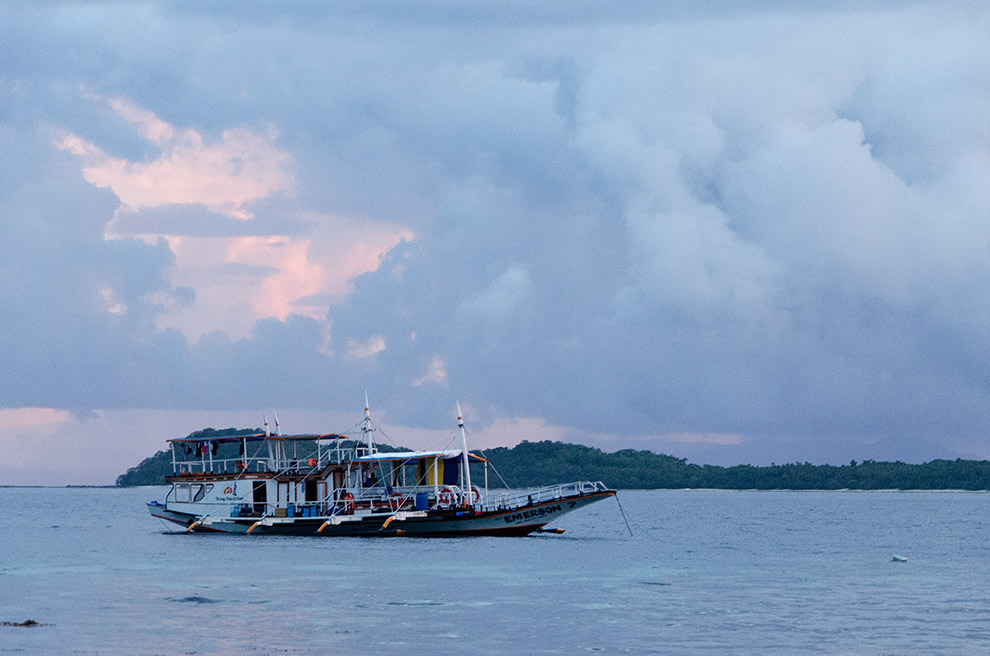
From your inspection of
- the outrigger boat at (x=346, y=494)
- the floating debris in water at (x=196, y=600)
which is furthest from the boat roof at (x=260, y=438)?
the floating debris in water at (x=196, y=600)

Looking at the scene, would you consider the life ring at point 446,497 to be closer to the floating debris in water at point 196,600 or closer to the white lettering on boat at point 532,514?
the white lettering on boat at point 532,514

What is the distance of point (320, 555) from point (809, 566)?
26878 millimetres

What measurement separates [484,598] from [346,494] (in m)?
33.1

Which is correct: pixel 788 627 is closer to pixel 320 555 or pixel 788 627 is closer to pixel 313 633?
pixel 313 633

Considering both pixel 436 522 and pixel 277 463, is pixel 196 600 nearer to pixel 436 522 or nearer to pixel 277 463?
pixel 436 522

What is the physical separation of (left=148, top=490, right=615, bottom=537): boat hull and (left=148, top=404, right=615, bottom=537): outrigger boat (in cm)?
6

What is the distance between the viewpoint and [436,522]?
2815 inches

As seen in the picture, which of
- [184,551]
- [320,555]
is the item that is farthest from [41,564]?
[320,555]

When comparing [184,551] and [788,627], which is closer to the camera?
[788,627]

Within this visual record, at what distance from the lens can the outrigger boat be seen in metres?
72.1

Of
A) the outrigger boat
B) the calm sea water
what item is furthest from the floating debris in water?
the outrigger boat

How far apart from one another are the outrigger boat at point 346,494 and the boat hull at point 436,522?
0.06 metres

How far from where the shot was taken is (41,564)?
2485 inches

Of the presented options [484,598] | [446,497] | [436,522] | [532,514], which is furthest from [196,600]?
[532,514]
